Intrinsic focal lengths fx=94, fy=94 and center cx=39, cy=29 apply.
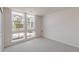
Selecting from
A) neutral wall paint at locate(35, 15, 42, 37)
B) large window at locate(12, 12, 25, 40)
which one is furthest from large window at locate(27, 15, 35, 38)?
large window at locate(12, 12, 25, 40)

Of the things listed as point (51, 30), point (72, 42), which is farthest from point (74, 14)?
point (51, 30)

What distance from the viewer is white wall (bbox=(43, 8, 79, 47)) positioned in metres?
4.38

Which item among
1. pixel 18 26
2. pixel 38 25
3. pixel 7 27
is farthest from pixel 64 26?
pixel 7 27

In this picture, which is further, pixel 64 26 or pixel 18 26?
pixel 18 26

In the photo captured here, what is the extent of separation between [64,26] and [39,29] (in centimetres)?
279

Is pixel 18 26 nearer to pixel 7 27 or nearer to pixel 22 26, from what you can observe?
pixel 22 26

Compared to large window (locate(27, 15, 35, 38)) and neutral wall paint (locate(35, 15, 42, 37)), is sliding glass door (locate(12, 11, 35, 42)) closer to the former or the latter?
large window (locate(27, 15, 35, 38))

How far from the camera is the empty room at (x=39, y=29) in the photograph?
407 cm

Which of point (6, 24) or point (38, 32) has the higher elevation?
point (6, 24)

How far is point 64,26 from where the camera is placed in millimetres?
5109

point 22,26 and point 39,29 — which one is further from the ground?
point 22,26
